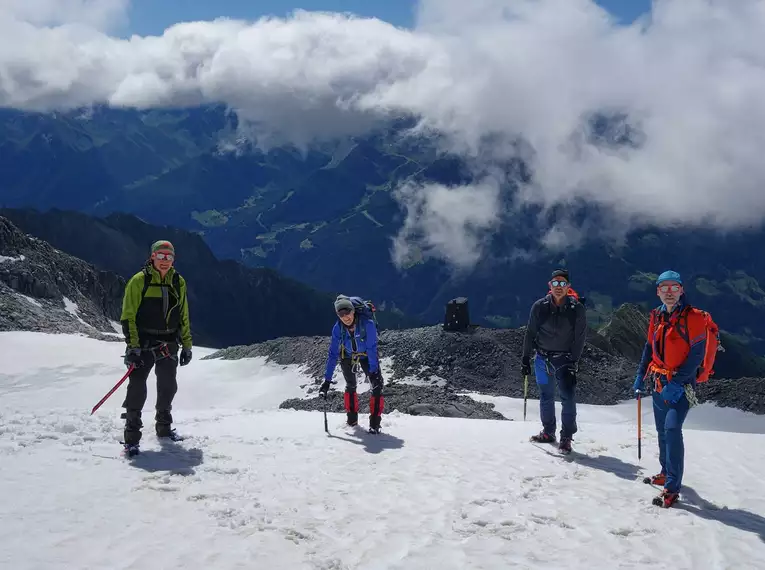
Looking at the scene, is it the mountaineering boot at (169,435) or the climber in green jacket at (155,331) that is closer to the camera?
the climber in green jacket at (155,331)

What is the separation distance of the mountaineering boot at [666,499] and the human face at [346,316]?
645 centimetres

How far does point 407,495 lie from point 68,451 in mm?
5146

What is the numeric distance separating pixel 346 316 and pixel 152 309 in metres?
3.87

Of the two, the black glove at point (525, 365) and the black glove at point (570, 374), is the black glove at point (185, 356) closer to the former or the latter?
the black glove at point (525, 365)

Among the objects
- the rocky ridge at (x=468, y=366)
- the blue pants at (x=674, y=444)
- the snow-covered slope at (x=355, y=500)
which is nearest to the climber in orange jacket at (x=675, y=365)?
the blue pants at (x=674, y=444)

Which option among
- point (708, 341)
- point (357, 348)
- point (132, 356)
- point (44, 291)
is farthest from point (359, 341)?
point (44, 291)

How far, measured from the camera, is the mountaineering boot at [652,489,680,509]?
9.36m

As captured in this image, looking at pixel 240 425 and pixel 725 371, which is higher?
pixel 240 425

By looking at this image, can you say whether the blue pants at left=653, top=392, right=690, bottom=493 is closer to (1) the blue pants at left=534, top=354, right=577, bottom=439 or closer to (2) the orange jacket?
(2) the orange jacket

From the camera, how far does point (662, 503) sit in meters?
9.39

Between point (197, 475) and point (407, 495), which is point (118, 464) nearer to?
point (197, 475)

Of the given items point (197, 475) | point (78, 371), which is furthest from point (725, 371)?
point (197, 475)

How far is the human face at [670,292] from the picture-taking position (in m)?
9.45

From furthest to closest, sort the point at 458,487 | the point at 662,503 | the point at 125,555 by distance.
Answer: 1. the point at 458,487
2. the point at 662,503
3. the point at 125,555
